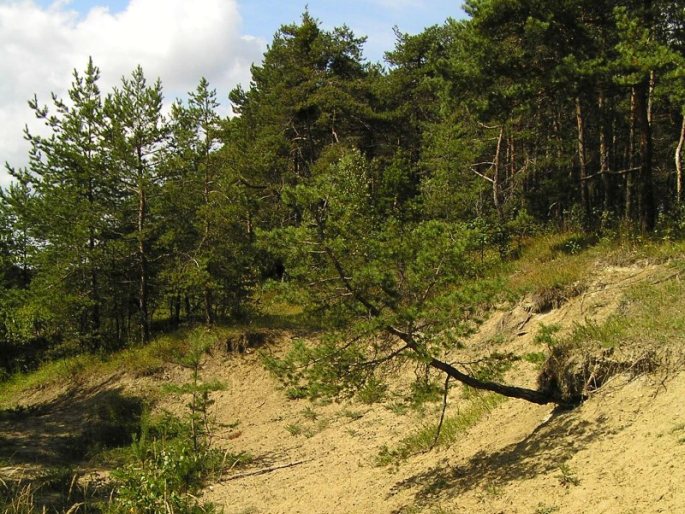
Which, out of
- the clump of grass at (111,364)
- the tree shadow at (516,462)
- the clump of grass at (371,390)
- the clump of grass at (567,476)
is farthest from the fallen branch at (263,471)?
the clump of grass at (111,364)

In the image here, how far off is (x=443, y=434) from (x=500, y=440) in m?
1.30

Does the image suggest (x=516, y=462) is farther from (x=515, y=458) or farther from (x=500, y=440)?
(x=500, y=440)

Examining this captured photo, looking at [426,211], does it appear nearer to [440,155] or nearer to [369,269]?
[440,155]

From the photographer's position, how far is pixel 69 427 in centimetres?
1471

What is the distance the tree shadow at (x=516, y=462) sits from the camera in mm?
6246

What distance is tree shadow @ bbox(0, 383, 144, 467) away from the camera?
13014 mm

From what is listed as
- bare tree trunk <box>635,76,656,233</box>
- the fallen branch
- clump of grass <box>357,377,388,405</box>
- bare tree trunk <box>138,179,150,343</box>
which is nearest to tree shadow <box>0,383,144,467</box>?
bare tree trunk <box>138,179,150,343</box>

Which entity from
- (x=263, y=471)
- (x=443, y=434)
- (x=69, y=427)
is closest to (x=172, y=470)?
(x=263, y=471)

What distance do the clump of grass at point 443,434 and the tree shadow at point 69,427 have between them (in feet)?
27.2

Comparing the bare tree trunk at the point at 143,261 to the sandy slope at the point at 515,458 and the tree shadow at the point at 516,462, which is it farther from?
the tree shadow at the point at 516,462

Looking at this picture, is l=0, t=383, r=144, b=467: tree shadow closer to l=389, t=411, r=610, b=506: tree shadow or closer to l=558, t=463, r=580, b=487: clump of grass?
l=389, t=411, r=610, b=506: tree shadow

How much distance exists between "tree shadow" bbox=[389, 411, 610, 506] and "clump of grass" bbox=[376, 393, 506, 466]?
2.71 ft

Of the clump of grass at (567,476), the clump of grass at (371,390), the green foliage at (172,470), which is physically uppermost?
the clump of grass at (371,390)

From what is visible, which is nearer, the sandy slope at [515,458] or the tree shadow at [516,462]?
the sandy slope at [515,458]
